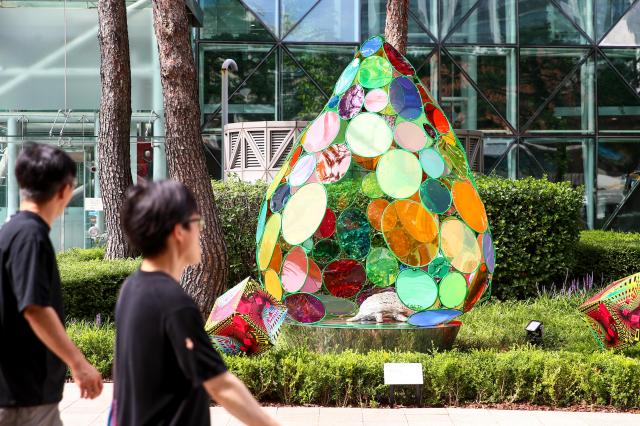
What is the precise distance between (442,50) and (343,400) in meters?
12.5

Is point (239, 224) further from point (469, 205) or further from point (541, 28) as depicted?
point (541, 28)

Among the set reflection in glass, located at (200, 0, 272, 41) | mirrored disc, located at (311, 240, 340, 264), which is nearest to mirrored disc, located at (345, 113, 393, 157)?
mirrored disc, located at (311, 240, 340, 264)

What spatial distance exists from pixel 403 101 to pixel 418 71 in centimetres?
1012

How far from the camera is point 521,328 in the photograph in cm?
1050

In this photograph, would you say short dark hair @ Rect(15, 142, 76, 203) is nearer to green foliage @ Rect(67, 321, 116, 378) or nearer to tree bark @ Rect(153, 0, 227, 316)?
green foliage @ Rect(67, 321, 116, 378)

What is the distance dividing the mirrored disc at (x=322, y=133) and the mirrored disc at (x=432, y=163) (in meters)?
0.84

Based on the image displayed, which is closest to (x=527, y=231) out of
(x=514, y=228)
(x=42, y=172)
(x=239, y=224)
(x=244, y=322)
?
(x=514, y=228)

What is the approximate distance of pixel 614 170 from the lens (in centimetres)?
1936

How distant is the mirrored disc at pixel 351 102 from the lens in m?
9.19

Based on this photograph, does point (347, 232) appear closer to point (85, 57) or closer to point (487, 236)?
point (487, 236)

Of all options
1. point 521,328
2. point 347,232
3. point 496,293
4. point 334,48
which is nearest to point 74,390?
point 347,232

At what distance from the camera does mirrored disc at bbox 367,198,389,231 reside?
10.3 meters

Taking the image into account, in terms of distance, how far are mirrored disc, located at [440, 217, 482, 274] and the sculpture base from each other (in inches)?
23.6

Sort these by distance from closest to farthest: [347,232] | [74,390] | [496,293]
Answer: [74,390], [347,232], [496,293]
